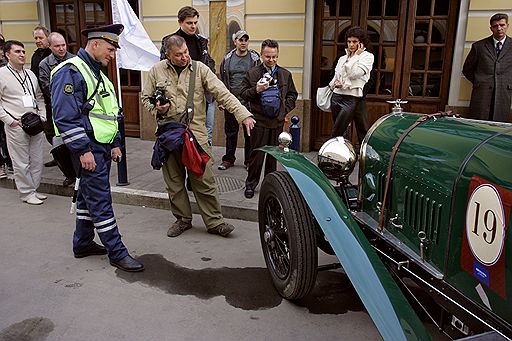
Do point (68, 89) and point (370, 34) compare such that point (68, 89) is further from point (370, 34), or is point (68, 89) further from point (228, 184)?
point (370, 34)

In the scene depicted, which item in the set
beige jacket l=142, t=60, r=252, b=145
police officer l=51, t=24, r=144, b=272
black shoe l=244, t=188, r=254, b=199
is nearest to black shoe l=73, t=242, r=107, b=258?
police officer l=51, t=24, r=144, b=272

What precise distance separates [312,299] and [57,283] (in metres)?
1.95

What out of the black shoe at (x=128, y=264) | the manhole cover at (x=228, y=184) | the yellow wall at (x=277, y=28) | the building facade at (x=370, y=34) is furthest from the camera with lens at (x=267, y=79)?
the yellow wall at (x=277, y=28)

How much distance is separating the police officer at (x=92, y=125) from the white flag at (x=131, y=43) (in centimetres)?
258

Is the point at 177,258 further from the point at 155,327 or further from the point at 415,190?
the point at 415,190

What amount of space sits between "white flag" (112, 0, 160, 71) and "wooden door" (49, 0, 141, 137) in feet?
8.51

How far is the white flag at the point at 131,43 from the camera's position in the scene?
603 centimetres

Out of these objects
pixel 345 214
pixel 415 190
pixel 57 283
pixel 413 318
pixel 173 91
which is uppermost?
pixel 173 91

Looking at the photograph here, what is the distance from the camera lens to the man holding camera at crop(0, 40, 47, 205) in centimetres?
519

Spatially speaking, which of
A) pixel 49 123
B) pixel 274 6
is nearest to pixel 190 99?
pixel 49 123

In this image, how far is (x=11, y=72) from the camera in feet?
17.1

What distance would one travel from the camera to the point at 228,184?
5812mm

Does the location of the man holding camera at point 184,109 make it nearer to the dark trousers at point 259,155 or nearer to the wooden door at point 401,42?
the dark trousers at point 259,155

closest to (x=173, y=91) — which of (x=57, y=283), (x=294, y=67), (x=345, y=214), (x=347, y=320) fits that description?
(x=57, y=283)
